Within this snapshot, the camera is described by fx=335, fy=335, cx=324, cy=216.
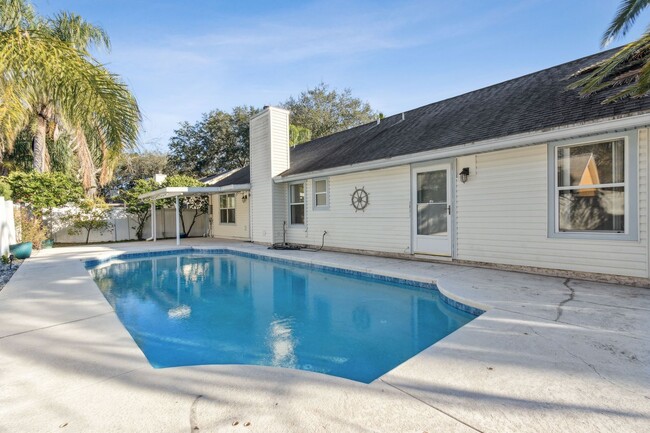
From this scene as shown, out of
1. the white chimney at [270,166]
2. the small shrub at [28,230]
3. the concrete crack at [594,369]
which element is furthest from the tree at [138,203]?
the concrete crack at [594,369]

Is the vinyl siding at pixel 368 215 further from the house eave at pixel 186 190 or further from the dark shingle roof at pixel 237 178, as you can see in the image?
the dark shingle roof at pixel 237 178

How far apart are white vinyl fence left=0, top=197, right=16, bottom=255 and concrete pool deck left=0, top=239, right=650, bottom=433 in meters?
6.51

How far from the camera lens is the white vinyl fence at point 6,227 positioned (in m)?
8.56

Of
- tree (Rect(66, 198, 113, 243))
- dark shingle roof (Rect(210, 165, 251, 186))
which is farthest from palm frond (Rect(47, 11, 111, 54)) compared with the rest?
dark shingle roof (Rect(210, 165, 251, 186))

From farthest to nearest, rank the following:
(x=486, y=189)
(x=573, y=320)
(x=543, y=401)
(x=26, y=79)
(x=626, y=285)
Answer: (x=486, y=189)
(x=626, y=285)
(x=26, y=79)
(x=573, y=320)
(x=543, y=401)

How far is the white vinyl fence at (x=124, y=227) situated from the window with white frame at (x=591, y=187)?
15.5m

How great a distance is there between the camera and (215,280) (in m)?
7.70

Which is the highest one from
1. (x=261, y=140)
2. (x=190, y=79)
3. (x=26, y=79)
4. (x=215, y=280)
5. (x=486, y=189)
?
(x=190, y=79)

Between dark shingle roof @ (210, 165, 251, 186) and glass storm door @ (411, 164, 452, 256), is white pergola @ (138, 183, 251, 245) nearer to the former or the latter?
dark shingle roof @ (210, 165, 251, 186)

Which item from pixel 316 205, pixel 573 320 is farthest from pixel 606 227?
pixel 316 205

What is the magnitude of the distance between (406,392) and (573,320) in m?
2.47

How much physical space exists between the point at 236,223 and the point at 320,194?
579 centimetres

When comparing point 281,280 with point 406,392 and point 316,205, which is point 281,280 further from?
point 406,392

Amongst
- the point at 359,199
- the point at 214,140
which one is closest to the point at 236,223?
the point at 359,199
